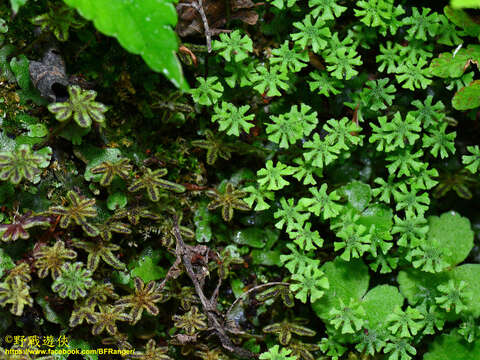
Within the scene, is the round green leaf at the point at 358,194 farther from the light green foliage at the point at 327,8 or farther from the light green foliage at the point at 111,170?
the light green foliage at the point at 111,170

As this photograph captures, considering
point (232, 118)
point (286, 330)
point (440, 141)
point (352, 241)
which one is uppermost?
point (440, 141)

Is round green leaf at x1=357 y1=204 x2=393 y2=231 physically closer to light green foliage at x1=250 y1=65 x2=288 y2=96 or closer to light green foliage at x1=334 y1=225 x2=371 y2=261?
light green foliage at x1=334 y1=225 x2=371 y2=261

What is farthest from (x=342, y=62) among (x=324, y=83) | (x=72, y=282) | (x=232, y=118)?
(x=72, y=282)

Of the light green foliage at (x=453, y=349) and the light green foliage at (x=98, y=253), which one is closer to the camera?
the light green foliage at (x=98, y=253)

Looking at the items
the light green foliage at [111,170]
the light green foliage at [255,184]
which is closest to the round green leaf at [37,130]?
the light green foliage at [255,184]

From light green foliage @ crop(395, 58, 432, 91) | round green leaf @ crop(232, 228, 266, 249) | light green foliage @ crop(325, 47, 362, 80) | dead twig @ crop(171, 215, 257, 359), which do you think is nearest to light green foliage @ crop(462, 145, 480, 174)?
light green foliage @ crop(395, 58, 432, 91)

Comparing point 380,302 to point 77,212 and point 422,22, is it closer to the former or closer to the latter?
point 422,22

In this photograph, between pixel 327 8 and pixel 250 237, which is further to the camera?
pixel 250 237
